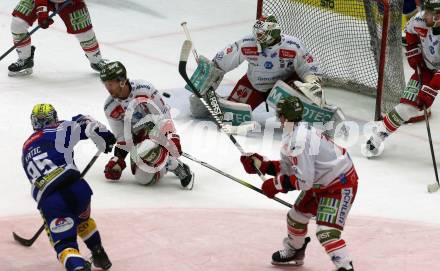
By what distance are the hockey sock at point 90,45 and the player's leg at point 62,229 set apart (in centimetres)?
326

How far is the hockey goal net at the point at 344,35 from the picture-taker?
7.33 meters

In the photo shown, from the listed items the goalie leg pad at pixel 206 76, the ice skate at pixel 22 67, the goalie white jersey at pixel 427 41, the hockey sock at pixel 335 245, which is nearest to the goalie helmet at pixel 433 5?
the goalie white jersey at pixel 427 41

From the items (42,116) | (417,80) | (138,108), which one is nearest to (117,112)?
(138,108)

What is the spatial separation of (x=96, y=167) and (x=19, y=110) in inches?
43.9

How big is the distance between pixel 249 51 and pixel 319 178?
7.56ft

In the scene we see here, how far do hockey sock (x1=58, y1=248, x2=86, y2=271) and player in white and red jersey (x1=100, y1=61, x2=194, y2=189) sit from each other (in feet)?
4.20

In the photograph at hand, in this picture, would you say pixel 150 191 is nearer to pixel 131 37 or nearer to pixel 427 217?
pixel 427 217

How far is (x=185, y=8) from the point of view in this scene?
980 centimetres

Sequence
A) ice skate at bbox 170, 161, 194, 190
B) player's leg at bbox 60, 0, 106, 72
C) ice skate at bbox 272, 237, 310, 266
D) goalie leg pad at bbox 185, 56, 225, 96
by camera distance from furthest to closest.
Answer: player's leg at bbox 60, 0, 106, 72, goalie leg pad at bbox 185, 56, 225, 96, ice skate at bbox 170, 161, 194, 190, ice skate at bbox 272, 237, 310, 266

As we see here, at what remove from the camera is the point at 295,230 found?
4.68 meters

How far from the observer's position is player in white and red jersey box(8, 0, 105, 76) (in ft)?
24.1

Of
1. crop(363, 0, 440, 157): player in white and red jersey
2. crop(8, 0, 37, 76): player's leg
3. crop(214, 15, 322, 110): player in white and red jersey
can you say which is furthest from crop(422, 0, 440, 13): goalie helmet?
crop(8, 0, 37, 76): player's leg

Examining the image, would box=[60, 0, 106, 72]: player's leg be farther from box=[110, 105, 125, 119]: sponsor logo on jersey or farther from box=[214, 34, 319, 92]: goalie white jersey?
box=[110, 105, 125, 119]: sponsor logo on jersey

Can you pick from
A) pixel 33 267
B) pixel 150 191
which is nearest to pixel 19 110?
pixel 150 191
